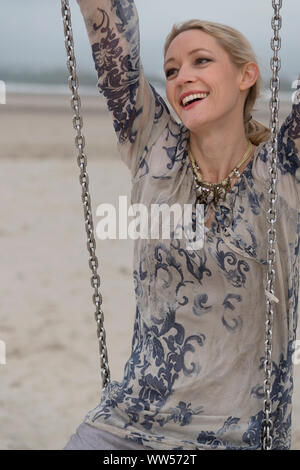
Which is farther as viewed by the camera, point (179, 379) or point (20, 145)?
point (20, 145)

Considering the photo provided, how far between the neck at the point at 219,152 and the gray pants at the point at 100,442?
63cm

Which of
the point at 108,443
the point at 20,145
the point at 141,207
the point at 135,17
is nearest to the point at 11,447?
the point at 108,443

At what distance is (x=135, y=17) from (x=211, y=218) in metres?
0.49

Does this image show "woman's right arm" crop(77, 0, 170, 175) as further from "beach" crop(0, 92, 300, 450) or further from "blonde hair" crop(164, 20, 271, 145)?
"beach" crop(0, 92, 300, 450)

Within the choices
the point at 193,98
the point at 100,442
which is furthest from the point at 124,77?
the point at 100,442


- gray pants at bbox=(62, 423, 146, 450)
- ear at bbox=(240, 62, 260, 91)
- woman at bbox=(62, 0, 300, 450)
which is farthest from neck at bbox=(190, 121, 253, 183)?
gray pants at bbox=(62, 423, 146, 450)

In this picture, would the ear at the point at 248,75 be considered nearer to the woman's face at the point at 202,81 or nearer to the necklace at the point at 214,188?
the woman's face at the point at 202,81

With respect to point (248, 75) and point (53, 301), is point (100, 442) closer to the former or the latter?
point (248, 75)

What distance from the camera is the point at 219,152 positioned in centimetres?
183

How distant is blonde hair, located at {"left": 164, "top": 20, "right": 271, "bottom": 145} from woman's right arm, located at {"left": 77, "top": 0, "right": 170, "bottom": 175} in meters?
0.11

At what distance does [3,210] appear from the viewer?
25.7 ft

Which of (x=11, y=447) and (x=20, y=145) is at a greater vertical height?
(x=20, y=145)

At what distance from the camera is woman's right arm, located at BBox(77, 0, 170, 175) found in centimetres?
179
